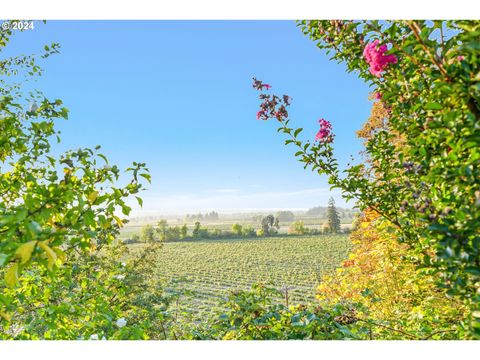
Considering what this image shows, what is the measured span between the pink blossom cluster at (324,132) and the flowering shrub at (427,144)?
36mm

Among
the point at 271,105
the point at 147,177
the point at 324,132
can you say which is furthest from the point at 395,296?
the point at 147,177

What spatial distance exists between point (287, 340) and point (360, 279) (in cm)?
292

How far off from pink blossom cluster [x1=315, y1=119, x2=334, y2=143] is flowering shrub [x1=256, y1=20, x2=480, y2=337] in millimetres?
36

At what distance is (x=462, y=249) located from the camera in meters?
0.61

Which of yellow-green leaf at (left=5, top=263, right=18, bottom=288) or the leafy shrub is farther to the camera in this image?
the leafy shrub

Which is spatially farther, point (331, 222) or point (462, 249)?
point (331, 222)

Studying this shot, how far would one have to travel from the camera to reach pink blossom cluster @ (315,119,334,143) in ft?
4.52

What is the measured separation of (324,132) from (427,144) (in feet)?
2.01

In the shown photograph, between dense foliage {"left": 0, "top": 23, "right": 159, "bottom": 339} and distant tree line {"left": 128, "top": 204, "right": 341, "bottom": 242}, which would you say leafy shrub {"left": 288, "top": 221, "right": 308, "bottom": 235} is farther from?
dense foliage {"left": 0, "top": 23, "right": 159, "bottom": 339}

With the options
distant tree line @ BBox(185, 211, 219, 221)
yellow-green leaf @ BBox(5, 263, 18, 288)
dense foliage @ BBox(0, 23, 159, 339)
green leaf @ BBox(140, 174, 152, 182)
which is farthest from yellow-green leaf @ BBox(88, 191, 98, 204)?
distant tree line @ BBox(185, 211, 219, 221)

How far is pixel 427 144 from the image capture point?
820mm
